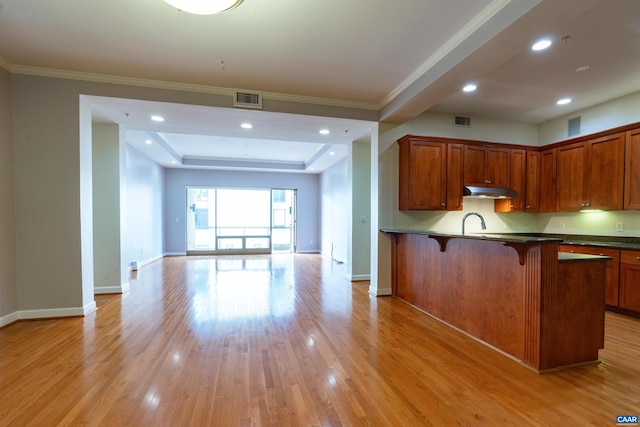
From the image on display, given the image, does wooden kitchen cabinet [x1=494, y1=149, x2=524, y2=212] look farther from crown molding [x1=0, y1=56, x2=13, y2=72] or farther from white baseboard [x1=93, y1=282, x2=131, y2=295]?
crown molding [x1=0, y1=56, x2=13, y2=72]

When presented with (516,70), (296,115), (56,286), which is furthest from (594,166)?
(56,286)

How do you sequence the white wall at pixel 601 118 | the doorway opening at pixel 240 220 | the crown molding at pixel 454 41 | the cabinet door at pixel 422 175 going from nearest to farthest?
the crown molding at pixel 454 41, the white wall at pixel 601 118, the cabinet door at pixel 422 175, the doorway opening at pixel 240 220

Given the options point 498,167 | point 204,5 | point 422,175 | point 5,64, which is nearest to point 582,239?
point 498,167

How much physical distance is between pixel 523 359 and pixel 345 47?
328 centimetres

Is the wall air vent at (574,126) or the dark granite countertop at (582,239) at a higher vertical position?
the wall air vent at (574,126)

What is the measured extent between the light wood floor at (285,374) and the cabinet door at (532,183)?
2079 mm

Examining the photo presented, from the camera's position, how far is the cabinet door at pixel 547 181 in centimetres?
473

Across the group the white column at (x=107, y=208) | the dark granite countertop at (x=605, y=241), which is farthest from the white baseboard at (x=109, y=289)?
the dark granite countertop at (x=605, y=241)

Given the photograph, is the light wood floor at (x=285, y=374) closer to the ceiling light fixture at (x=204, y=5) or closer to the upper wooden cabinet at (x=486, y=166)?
the upper wooden cabinet at (x=486, y=166)

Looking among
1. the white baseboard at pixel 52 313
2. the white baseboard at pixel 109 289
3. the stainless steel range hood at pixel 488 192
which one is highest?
the stainless steel range hood at pixel 488 192

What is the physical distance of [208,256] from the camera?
8.60m

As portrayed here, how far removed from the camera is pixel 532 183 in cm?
489

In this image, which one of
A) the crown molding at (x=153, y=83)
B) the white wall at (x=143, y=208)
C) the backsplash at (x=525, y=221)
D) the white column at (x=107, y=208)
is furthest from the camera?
the white wall at (x=143, y=208)

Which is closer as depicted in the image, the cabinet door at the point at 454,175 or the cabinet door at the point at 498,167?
the cabinet door at the point at 454,175
